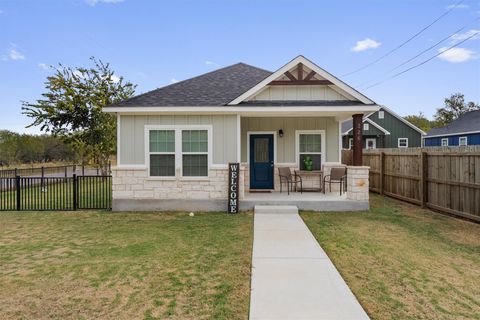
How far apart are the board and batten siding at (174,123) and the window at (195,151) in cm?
28

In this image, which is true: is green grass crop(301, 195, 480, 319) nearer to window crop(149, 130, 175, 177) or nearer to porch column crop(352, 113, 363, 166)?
porch column crop(352, 113, 363, 166)

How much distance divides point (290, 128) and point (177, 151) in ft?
13.9

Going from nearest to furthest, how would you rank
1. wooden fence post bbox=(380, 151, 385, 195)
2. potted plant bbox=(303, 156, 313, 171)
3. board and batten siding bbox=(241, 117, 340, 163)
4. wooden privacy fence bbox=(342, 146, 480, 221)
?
wooden privacy fence bbox=(342, 146, 480, 221) < potted plant bbox=(303, 156, 313, 171) < board and batten siding bbox=(241, 117, 340, 163) < wooden fence post bbox=(380, 151, 385, 195)

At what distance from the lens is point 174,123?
29.8 ft

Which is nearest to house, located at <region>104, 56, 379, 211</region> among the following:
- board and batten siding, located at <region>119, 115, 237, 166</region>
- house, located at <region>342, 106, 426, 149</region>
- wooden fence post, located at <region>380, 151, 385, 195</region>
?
board and batten siding, located at <region>119, 115, 237, 166</region>

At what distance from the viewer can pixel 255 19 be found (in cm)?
1738

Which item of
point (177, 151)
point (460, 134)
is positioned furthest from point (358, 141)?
point (460, 134)

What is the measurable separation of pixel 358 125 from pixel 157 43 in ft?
48.6

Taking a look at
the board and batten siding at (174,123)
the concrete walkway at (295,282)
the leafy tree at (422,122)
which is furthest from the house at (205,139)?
the leafy tree at (422,122)

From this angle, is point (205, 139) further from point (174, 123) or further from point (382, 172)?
point (382, 172)

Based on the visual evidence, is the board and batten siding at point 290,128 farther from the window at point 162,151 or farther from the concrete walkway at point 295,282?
the concrete walkway at point 295,282

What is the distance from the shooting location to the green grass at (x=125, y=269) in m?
3.27

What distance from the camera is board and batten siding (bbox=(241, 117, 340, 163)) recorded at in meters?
10.7

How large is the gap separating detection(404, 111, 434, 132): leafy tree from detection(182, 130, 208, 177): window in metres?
50.3
